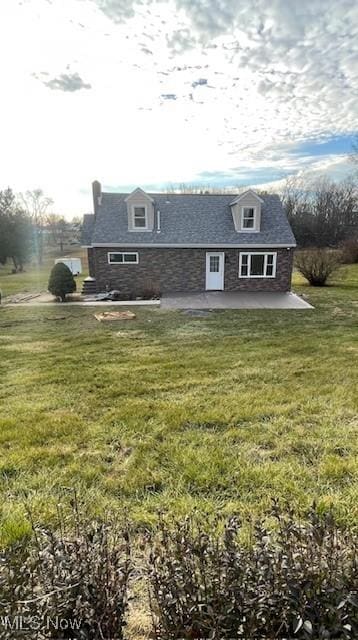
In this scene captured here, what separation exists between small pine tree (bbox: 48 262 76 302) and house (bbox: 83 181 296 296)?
157 centimetres

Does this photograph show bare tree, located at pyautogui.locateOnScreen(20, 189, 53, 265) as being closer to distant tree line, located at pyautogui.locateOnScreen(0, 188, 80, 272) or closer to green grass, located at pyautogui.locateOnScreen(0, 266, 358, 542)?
distant tree line, located at pyautogui.locateOnScreen(0, 188, 80, 272)

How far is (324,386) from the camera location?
17.7ft

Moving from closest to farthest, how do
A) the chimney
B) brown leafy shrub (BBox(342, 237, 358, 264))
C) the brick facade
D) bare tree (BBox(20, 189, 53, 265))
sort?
the brick facade, the chimney, brown leafy shrub (BBox(342, 237, 358, 264)), bare tree (BBox(20, 189, 53, 265))

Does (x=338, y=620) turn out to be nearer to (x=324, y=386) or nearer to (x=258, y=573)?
(x=258, y=573)

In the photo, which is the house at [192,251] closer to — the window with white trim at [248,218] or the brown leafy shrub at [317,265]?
the window with white trim at [248,218]

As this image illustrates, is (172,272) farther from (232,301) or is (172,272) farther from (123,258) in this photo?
(232,301)

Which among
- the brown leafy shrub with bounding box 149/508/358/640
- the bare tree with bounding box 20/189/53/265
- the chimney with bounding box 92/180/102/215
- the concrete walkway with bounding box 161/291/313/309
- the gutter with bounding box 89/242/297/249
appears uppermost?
the bare tree with bounding box 20/189/53/265

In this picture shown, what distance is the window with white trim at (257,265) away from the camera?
16.2 meters

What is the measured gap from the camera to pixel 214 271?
16.5 m

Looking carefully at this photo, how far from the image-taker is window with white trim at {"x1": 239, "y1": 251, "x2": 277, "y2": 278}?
16203 mm

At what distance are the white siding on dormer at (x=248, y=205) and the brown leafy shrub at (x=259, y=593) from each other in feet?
52.4

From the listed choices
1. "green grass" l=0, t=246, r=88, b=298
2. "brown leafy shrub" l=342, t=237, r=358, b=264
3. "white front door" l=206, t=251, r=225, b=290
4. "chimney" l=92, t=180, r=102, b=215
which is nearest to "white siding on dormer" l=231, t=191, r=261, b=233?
"white front door" l=206, t=251, r=225, b=290

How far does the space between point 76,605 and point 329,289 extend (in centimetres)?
1836

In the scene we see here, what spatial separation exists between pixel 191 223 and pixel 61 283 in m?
6.92
